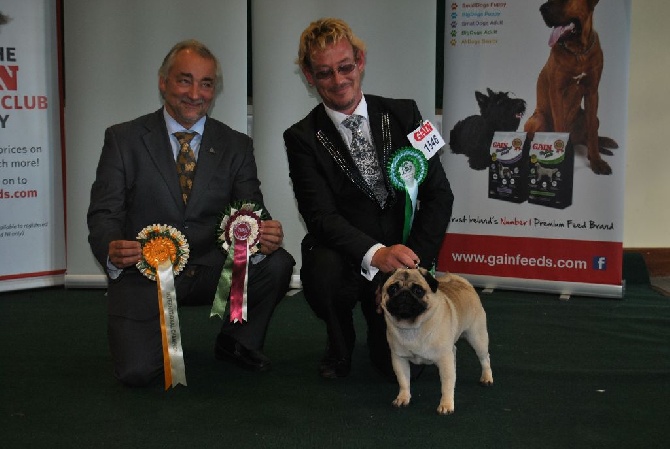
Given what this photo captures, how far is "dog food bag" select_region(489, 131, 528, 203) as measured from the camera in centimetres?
464

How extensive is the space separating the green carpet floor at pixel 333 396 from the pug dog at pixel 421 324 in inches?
4.4

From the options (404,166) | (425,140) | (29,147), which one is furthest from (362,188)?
(29,147)

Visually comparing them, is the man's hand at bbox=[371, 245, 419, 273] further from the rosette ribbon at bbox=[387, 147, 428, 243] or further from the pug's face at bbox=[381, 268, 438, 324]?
the rosette ribbon at bbox=[387, 147, 428, 243]

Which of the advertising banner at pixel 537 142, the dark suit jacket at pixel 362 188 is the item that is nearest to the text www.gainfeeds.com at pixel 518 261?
the advertising banner at pixel 537 142

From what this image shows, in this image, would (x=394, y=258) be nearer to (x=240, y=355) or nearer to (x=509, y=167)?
(x=240, y=355)

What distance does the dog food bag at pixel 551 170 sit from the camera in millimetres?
4543

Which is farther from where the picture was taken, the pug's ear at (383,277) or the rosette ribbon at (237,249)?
the rosette ribbon at (237,249)

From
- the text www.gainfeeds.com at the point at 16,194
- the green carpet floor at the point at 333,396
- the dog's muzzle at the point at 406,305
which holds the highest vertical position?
the text www.gainfeeds.com at the point at 16,194

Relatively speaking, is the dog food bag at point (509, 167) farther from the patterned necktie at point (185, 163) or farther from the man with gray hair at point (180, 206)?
the patterned necktie at point (185, 163)

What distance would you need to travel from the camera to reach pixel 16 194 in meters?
4.74

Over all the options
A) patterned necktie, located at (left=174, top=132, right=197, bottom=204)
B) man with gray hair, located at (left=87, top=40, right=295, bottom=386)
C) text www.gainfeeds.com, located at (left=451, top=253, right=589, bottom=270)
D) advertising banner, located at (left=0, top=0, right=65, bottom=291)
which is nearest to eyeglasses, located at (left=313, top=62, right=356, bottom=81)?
man with gray hair, located at (left=87, top=40, right=295, bottom=386)

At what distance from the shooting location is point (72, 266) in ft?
16.0

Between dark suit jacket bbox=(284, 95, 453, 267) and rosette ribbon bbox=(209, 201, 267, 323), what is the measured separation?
21 centimetres

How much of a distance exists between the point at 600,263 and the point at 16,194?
3.24 meters
